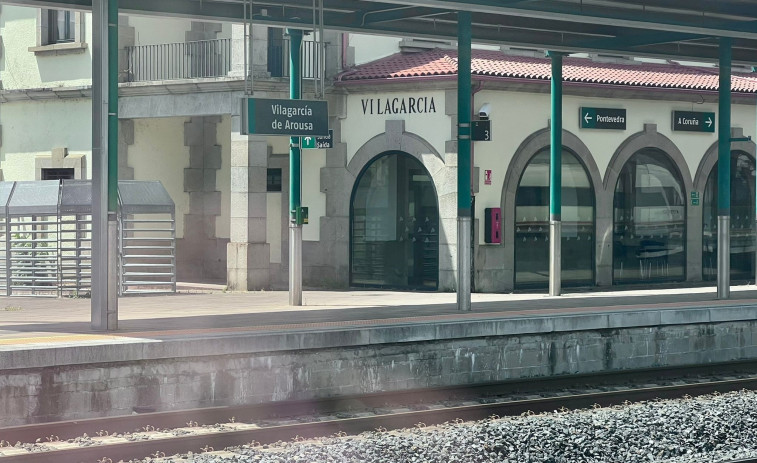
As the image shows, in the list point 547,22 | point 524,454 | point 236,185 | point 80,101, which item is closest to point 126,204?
point 236,185

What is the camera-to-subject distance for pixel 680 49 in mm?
21094

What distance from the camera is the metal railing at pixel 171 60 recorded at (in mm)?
24203

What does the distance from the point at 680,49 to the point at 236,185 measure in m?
8.63

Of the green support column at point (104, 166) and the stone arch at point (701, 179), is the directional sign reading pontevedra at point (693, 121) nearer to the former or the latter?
the stone arch at point (701, 179)

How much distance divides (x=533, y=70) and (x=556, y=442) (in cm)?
1379

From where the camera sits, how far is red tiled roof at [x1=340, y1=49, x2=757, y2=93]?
870 inches

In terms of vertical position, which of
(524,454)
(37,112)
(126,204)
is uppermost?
(37,112)

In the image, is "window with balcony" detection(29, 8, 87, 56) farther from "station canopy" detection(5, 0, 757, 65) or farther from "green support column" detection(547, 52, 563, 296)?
"green support column" detection(547, 52, 563, 296)

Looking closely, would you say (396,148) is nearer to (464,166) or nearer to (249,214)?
(249,214)

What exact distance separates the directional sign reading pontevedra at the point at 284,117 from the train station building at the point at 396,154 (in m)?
5.50

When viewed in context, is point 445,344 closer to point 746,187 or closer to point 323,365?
point 323,365

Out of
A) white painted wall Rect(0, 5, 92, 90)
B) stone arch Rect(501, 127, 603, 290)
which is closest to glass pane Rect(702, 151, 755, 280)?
stone arch Rect(501, 127, 603, 290)

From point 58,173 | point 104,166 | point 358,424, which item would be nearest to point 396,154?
point 58,173

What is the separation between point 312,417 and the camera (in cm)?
1223
